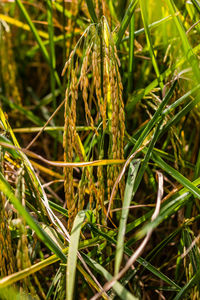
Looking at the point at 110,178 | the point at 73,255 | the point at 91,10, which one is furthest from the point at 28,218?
the point at 91,10

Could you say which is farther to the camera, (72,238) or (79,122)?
(79,122)

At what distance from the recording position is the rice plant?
734mm

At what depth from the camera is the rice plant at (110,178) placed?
734mm

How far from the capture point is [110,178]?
0.85 meters

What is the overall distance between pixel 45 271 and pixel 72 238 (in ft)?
1.59

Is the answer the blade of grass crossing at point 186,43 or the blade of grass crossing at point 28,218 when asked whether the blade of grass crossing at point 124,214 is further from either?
the blade of grass crossing at point 186,43

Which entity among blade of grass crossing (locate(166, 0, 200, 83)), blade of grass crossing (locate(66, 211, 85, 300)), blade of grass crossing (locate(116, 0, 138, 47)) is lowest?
blade of grass crossing (locate(66, 211, 85, 300))

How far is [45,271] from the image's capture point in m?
1.14

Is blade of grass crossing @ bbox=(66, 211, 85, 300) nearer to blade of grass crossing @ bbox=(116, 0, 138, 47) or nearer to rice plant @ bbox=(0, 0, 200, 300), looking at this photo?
rice plant @ bbox=(0, 0, 200, 300)

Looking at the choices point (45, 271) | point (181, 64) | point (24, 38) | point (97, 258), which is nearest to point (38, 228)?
point (97, 258)

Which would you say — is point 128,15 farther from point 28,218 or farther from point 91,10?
point 28,218

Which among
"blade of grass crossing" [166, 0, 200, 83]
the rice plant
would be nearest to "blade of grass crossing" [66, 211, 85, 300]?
the rice plant

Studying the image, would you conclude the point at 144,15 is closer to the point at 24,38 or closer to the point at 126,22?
the point at 126,22

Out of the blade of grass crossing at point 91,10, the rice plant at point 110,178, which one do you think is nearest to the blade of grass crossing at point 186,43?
the rice plant at point 110,178
